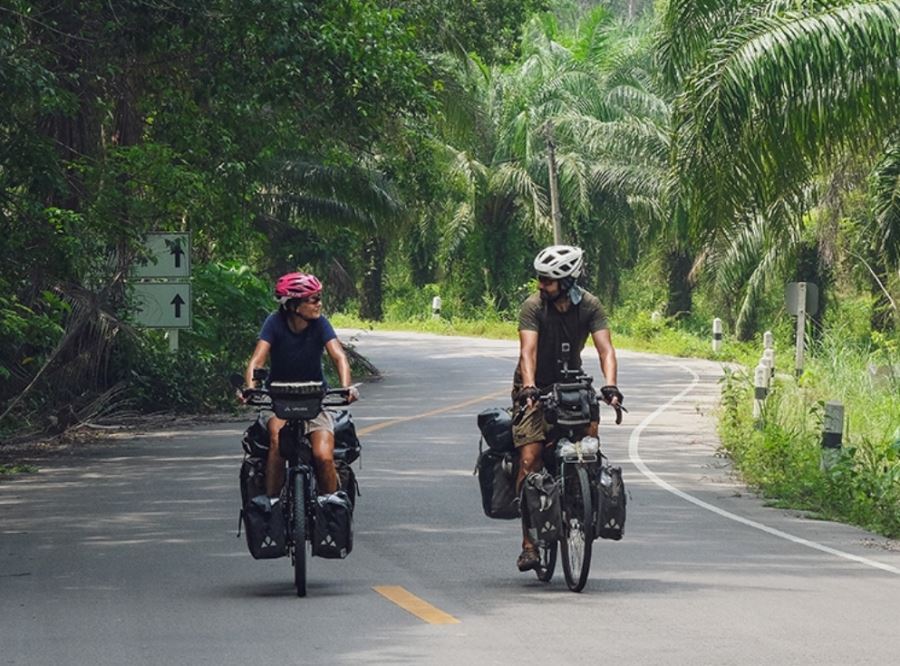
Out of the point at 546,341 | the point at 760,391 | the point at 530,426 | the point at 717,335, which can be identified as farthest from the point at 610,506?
the point at 717,335

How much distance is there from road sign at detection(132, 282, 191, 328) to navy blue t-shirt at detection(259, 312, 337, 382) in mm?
15125

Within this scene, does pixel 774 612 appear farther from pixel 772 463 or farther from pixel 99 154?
pixel 99 154

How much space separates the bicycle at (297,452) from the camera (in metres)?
10.4

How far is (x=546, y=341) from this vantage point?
434 inches

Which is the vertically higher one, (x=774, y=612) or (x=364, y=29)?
(x=364, y=29)

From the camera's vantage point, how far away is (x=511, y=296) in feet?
210

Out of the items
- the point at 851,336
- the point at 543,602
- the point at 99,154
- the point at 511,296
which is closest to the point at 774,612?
the point at 543,602

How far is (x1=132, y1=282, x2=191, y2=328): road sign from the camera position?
25.9m

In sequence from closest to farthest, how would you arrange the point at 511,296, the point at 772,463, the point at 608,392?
the point at 608,392, the point at 772,463, the point at 511,296

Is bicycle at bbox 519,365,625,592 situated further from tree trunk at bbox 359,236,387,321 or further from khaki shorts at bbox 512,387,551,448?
tree trunk at bbox 359,236,387,321

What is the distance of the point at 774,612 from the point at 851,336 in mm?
32227

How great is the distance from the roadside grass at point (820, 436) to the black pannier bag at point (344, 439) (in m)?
5.32

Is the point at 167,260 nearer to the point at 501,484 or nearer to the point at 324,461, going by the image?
the point at 501,484

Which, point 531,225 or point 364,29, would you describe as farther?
point 531,225
